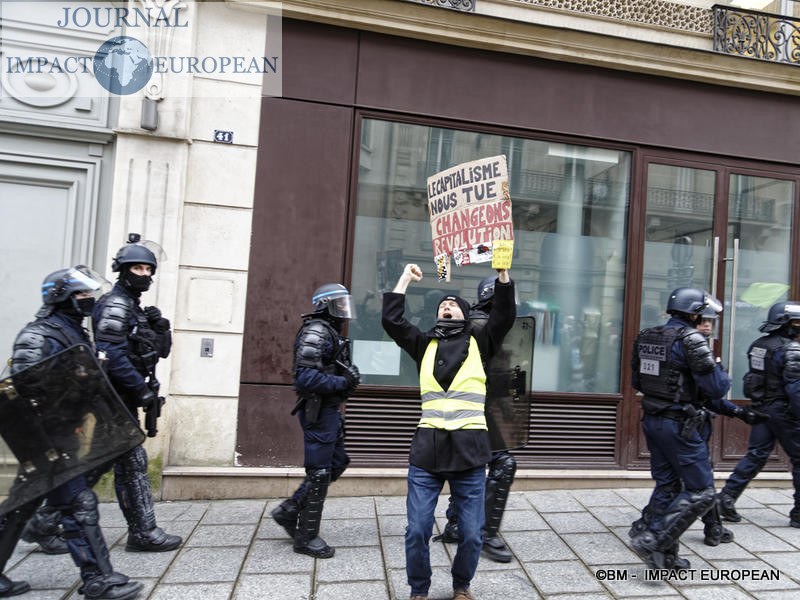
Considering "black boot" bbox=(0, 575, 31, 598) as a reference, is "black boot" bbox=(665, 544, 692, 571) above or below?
above

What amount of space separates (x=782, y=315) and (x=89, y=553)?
5.48 meters

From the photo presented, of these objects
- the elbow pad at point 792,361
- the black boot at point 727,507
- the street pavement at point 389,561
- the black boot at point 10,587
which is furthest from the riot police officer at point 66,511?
the elbow pad at point 792,361

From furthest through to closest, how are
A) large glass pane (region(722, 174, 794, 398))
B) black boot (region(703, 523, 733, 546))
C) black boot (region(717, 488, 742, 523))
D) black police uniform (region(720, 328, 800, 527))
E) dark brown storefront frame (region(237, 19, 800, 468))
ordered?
large glass pane (region(722, 174, 794, 398)) < dark brown storefront frame (region(237, 19, 800, 468)) < black boot (region(717, 488, 742, 523)) < black police uniform (region(720, 328, 800, 527)) < black boot (region(703, 523, 733, 546))

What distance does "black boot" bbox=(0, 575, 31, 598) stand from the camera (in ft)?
11.0

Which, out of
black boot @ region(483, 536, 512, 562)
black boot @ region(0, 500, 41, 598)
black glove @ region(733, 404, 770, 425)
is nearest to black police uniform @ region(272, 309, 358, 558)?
black boot @ region(483, 536, 512, 562)

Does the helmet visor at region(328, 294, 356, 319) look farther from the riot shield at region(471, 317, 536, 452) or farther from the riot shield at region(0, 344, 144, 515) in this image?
the riot shield at region(0, 344, 144, 515)

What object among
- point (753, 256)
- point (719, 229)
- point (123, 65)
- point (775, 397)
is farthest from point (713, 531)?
point (123, 65)

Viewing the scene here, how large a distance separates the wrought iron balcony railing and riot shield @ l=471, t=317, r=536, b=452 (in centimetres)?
457

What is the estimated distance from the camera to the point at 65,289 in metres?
3.43

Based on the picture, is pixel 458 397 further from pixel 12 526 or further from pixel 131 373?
pixel 12 526

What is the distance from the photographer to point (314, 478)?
4008 millimetres

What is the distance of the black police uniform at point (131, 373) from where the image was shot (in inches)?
150

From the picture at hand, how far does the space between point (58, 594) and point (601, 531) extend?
3.93 m

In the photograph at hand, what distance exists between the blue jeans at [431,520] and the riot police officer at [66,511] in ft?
5.55
